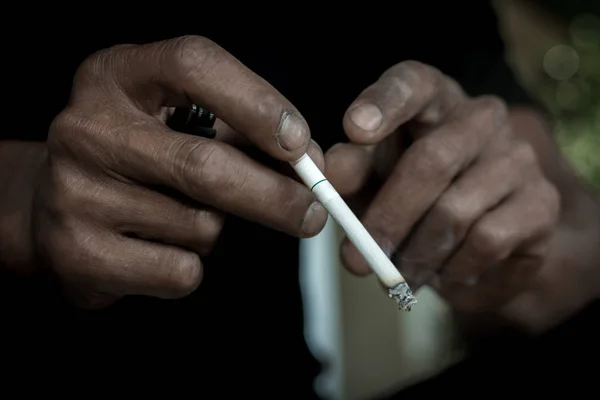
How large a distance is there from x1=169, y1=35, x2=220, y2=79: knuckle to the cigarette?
0.30 feet

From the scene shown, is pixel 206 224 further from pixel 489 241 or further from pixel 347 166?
pixel 489 241

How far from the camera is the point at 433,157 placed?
21.1 inches

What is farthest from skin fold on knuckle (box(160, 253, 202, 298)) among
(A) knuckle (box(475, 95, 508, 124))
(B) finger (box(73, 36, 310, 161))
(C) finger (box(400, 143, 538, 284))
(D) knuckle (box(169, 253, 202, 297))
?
(A) knuckle (box(475, 95, 508, 124))

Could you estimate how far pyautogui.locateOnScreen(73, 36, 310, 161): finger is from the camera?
14.9 inches

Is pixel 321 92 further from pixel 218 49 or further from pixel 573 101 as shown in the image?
pixel 573 101

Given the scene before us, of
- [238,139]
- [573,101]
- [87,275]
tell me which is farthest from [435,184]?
[573,101]

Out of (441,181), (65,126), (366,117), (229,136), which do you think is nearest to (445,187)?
(441,181)

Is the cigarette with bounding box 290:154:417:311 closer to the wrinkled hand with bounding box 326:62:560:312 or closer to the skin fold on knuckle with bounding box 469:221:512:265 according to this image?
the wrinkled hand with bounding box 326:62:560:312

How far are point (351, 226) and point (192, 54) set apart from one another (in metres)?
0.16

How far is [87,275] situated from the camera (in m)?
0.42

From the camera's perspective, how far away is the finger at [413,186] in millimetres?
530

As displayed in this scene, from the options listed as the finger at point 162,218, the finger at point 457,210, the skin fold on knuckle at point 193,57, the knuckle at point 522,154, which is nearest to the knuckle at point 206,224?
the finger at point 162,218

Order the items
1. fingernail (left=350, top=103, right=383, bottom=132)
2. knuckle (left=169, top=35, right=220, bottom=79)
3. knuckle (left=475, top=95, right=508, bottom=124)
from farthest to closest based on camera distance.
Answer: knuckle (left=475, top=95, right=508, bottom=124)
fingernail (left=350, top=103, right=383, bottom=132)
knuckle (left=169, top=35, right=220, bottom=79)

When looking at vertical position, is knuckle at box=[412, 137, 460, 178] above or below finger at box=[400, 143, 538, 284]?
above
